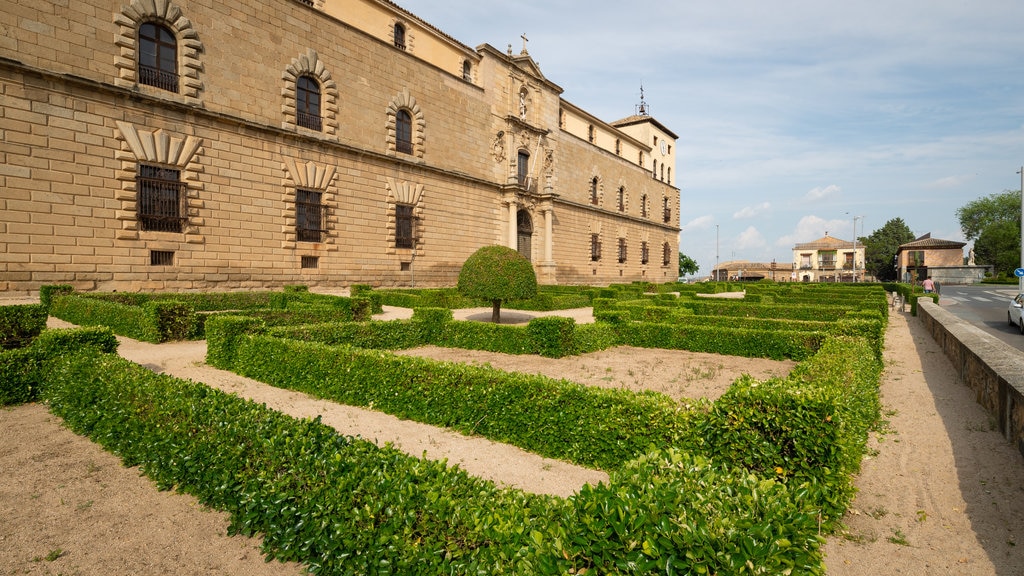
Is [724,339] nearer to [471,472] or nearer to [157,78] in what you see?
[471,472]

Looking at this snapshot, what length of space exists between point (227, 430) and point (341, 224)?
1795 centimetres

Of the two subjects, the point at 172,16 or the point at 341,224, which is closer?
the point at 172,16

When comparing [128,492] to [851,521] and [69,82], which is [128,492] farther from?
[69,82]

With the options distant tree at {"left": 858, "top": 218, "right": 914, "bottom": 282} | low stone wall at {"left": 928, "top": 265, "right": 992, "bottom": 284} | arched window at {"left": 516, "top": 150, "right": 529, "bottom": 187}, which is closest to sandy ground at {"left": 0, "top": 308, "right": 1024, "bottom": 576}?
arched window at {"left": 516, "top": 150, "right": 529, "bottom": 187}

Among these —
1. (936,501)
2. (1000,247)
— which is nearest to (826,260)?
(1000,247)

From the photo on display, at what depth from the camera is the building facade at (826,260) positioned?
8808cm

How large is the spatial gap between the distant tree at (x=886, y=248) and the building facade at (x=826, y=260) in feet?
7.94

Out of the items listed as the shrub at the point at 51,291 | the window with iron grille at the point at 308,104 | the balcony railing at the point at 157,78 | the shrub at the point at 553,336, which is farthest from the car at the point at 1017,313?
the balcony railing at the point at 157,78

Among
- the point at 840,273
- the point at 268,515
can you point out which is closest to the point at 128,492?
the point at 268,515

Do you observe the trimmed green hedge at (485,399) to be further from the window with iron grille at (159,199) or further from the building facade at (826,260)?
the building facade at (826,260)

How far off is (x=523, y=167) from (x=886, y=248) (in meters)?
81.2

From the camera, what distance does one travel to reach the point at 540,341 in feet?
33.9

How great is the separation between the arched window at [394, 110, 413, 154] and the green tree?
Result: 74013 millimetres

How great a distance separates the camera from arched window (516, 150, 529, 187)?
1225 inches
